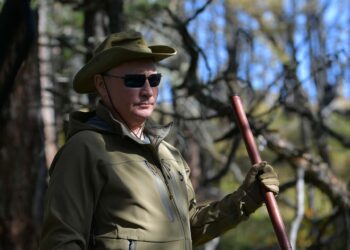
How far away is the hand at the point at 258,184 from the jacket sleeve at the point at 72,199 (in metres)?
0.79

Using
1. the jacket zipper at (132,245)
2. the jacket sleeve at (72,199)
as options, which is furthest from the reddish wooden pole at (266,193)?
the jacket sleeve at (72,199)

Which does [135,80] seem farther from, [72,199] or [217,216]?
[217,216]

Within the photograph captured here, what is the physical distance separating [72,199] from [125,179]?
0.76 ft

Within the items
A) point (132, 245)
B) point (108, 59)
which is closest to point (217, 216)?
point (132, 245)

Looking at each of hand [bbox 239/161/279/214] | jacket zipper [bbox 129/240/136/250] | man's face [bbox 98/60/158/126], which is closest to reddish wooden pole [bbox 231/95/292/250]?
hand [bbox 239/161/279/214]

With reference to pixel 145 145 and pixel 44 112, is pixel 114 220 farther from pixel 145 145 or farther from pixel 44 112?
pixel 44 112

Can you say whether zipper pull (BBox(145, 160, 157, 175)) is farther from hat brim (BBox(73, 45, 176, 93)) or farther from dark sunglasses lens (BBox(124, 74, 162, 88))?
hat brim (BBox(73, 45, 176, 93))

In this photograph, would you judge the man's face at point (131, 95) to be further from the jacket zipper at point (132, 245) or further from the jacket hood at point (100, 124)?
the jacket zipper at point (132, 245)

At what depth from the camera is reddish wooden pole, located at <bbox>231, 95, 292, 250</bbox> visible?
10.3ft

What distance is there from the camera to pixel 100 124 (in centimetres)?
292

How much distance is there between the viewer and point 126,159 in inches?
112

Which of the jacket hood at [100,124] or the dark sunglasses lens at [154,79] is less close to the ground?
the dark sunglasses lens at [154,79]

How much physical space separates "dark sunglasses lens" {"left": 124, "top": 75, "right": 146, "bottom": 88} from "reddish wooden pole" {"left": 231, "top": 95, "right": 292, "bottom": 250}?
2.25 ft

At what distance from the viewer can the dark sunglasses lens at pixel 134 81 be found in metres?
2.94
